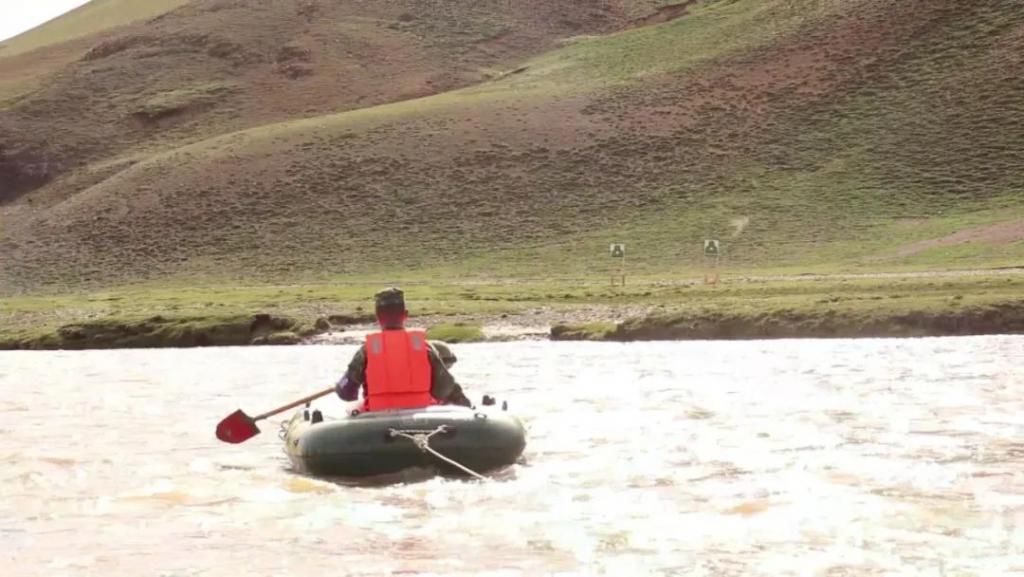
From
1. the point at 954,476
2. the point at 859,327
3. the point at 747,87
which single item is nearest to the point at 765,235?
the point at 747,87

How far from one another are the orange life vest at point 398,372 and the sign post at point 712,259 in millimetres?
45575

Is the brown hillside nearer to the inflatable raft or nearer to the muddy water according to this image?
the muddy water

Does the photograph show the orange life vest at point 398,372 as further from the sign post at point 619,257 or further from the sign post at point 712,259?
the sign post at point 619,257

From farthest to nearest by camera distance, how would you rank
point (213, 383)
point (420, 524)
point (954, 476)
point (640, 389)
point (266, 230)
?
point (266, 230), point (213, 383), point (640, 389), point (954, 476), point (420, 524)

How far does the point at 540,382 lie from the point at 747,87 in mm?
83859

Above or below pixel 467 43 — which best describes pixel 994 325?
below

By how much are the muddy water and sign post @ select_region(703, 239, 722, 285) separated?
112ft

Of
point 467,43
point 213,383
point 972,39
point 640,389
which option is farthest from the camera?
point 467,43

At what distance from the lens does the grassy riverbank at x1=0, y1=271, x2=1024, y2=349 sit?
148 ft

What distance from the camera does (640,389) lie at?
3084 centimetres

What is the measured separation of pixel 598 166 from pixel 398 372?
86.5 metres

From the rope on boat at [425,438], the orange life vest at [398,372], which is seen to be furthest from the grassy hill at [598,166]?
the rope on boat at [425,438]

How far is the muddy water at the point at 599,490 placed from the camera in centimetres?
1483

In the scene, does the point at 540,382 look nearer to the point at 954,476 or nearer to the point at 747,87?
the point at 954,476
